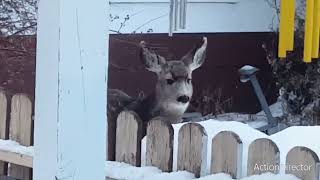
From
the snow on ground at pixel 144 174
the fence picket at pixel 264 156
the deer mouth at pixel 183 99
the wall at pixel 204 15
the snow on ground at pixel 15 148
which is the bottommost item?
the snow on ground at pixel 144 174

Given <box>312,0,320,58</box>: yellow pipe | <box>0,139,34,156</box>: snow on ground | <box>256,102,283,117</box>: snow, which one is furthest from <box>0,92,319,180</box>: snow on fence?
<box>256,102,283,117</box>: snow

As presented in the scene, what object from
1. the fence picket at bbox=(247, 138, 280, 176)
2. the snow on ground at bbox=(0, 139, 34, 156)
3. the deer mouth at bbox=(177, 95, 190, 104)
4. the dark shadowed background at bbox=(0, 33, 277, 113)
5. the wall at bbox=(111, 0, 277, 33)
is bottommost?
the snow on ground at bbox=(0, 139, 34, 156)

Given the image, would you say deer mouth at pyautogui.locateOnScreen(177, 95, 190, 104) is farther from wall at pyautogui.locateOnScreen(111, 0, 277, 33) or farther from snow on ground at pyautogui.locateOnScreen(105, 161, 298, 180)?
snow on ground at pyautogui.locateOnScreen(105, 161, 298, 180)

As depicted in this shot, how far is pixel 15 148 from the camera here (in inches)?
125

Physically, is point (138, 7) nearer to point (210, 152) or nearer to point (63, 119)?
point (210, 152)

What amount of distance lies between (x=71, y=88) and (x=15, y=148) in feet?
4.66

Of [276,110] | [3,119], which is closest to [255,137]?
[3,119]

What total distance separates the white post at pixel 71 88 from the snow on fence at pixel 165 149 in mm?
891

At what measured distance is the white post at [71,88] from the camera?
182cm

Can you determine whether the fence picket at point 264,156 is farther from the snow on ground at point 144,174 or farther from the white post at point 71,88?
the white post at point 71,88

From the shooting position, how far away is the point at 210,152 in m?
2.81

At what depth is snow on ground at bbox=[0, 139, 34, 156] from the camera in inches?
123

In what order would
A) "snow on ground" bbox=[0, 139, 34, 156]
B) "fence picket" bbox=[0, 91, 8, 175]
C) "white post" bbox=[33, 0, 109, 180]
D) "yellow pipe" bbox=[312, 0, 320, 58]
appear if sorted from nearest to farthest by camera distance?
"white post" bbox=[33, 0, 109, 180]
"snow on ground" bbox=[0, 139, 34, 156]
"fence picket" bbox=[0, 91, 8, 175]
"yellow pipe" bbox=[312, 0, 320, 58]

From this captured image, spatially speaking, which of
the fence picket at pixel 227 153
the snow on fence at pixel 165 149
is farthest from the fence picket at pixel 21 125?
the fence picket at pixel 227 153
